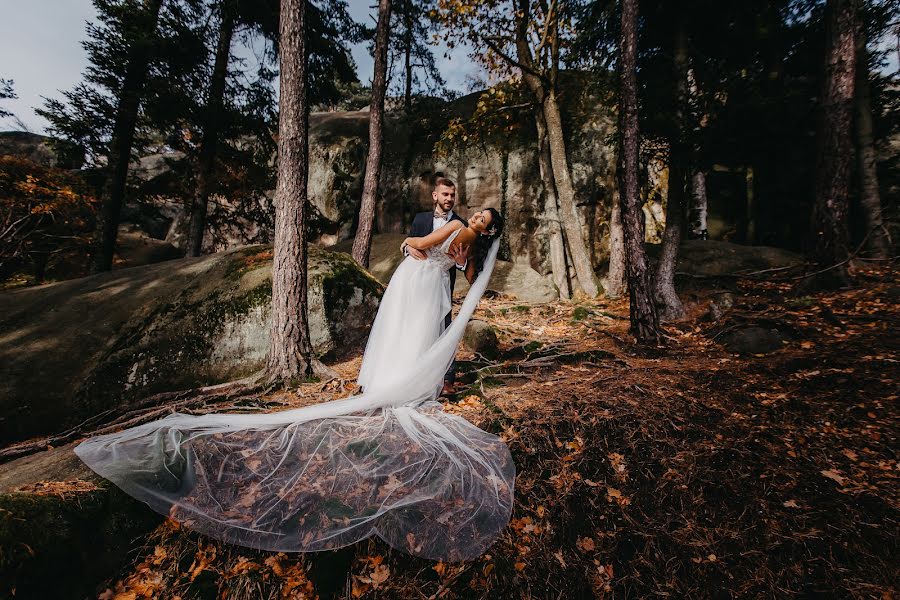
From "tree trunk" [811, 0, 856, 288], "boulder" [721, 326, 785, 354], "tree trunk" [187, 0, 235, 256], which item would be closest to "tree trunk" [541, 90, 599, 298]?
"tree trunk" [811, 0, 856, 288]

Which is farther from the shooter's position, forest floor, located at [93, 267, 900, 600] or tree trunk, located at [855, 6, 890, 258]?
tree trunk, located at [855, 6, 890, 258]

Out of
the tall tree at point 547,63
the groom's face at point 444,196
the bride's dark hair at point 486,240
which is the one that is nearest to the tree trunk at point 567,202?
the tall tree at point 547,63

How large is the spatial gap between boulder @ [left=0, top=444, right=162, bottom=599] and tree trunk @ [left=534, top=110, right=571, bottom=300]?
31.2ft

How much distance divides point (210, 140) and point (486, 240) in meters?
10.3

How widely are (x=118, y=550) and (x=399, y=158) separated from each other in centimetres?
1453

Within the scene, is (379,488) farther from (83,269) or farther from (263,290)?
(83,269)

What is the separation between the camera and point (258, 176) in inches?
448

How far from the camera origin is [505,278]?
35.8 ft

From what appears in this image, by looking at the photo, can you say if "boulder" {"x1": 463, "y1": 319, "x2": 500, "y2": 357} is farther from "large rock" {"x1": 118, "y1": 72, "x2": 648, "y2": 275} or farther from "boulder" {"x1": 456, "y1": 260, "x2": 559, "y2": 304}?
"large rock" {"x1": 118, "y1": 72, "x2": 648, "y2": 275}

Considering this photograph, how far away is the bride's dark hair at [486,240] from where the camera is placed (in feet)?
13.3

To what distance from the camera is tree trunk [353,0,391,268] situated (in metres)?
9.39

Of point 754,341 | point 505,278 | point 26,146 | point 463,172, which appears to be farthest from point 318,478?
point 26,146

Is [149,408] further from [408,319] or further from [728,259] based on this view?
[728,259]

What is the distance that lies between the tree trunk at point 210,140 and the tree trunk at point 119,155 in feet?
4.89
